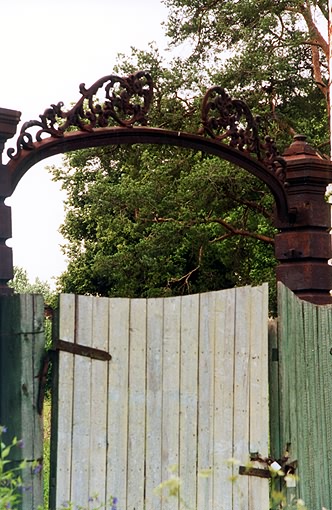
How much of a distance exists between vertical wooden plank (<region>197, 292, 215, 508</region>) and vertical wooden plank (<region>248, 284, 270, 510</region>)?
0.75ft

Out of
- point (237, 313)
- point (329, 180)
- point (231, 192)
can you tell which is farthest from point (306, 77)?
A: point (237, 313)

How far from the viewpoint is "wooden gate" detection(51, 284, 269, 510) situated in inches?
210

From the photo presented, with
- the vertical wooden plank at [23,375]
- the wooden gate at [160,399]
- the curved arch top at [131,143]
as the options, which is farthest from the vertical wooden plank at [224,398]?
the curved arch top at [131,143]

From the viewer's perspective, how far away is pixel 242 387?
5539mm

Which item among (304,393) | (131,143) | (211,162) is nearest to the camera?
(304,393)

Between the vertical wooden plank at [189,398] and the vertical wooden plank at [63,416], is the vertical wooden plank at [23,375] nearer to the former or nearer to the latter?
the vertical wooden plank at [63,416]

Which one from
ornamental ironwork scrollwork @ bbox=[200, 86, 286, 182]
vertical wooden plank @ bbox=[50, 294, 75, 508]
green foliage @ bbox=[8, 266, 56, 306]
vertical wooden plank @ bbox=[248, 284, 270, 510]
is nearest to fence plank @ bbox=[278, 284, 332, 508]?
vertical wooden plank @ bbox=[248, 284, 270, 510]

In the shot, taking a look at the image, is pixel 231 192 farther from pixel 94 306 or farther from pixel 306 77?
pixel 94 306

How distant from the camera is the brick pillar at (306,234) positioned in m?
6.94

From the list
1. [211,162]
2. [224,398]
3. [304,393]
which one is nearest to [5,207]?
[224,398]

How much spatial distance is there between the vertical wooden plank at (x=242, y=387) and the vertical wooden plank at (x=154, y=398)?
1.42ft

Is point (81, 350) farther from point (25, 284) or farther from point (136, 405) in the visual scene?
point (25, 284)

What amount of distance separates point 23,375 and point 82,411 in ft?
1.25

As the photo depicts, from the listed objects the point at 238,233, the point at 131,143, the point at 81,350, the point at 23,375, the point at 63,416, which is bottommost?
the point at 63,416
